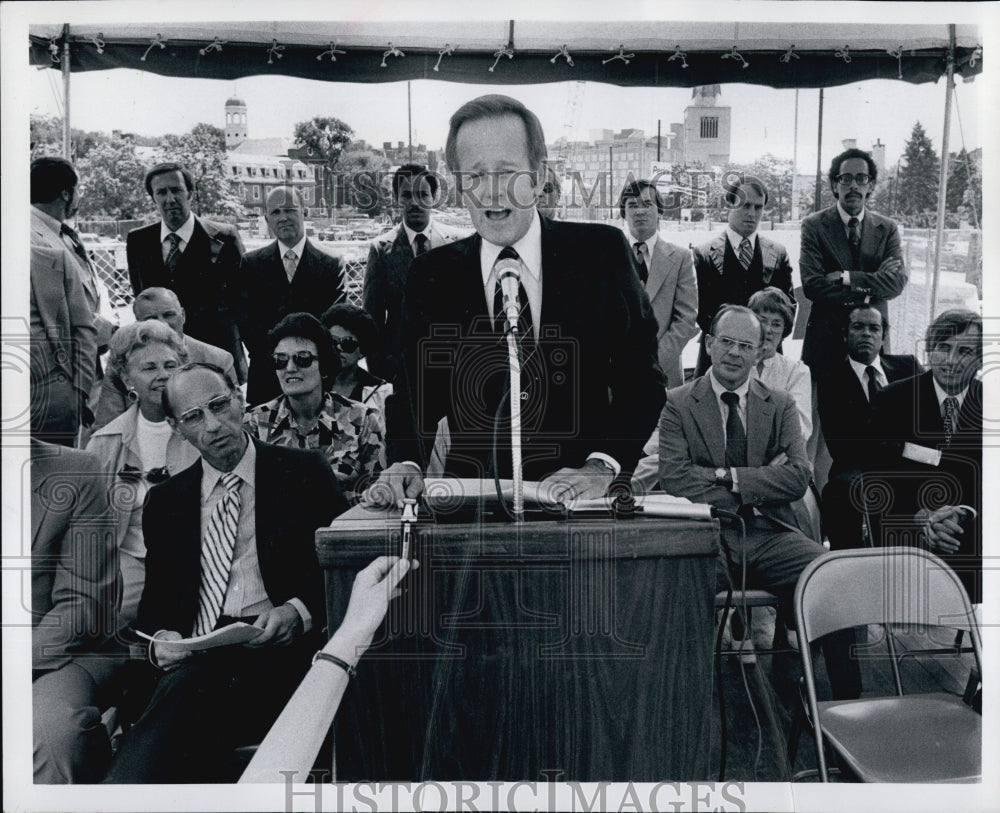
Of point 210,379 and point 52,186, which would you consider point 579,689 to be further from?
point 52,186

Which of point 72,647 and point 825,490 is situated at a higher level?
point 825,490

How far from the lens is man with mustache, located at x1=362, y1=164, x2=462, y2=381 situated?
9.48 feet

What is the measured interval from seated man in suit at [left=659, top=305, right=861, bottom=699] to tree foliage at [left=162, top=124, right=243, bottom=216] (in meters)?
1.47

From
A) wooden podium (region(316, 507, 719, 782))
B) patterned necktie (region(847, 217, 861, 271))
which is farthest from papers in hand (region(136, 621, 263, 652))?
patterned necktie (region(847, 217, 861, 271))

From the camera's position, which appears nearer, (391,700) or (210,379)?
(391,700)

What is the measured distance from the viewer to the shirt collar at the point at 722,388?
2939 millimetres

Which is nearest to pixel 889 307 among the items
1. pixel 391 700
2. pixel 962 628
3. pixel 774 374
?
pixel 774 374

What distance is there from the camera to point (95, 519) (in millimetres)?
2930

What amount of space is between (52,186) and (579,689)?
7.02 feet

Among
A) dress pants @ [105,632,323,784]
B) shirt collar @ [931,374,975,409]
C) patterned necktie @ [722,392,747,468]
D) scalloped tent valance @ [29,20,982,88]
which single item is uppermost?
scalloped tent valance @ [29,20,982,88]

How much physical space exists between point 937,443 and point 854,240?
0.69 meters

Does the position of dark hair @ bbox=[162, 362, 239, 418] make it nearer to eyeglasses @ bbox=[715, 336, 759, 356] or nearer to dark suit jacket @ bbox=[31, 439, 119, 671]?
dark suit jacket @ bbox=[31, 439, 119, 671]

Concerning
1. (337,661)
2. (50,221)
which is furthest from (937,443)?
(50,221)

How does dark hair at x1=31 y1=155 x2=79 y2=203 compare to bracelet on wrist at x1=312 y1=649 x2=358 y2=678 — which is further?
dark hair at x1=31 y1=155 x2=79 y2=203
